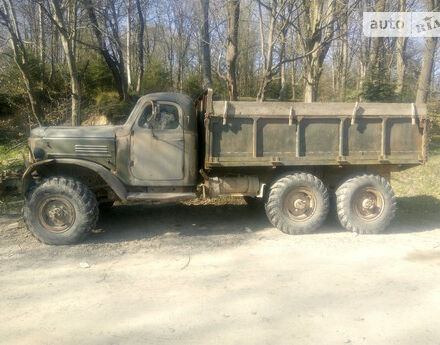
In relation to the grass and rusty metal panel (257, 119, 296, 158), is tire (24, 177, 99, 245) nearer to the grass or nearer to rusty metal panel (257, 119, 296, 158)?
rusty metal panel (257, 119, 296, 158)

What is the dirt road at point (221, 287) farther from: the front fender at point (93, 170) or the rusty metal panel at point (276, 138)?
the rusty metal panel at point (276, 138)

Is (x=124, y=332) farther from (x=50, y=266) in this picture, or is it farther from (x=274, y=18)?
(x=274, y=18)

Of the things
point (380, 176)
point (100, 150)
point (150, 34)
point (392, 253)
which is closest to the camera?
point (392, 253)

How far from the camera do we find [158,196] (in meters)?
6.67

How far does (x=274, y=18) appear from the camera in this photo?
982 cm

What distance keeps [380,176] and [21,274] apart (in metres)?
5.41

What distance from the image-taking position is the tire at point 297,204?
683 centimetres

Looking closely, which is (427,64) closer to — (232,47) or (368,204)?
(232,47)

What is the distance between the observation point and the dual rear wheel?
684 cm

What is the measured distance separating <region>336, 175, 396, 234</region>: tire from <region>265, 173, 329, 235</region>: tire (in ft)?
0.98

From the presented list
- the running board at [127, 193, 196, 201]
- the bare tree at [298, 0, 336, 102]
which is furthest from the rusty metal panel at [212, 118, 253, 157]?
the bare tree at [298, 0, 336, 102]

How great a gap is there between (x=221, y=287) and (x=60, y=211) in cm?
287

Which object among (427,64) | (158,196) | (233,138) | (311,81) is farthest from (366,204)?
(427,64)

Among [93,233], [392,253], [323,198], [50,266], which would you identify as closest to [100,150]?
[93,233]
